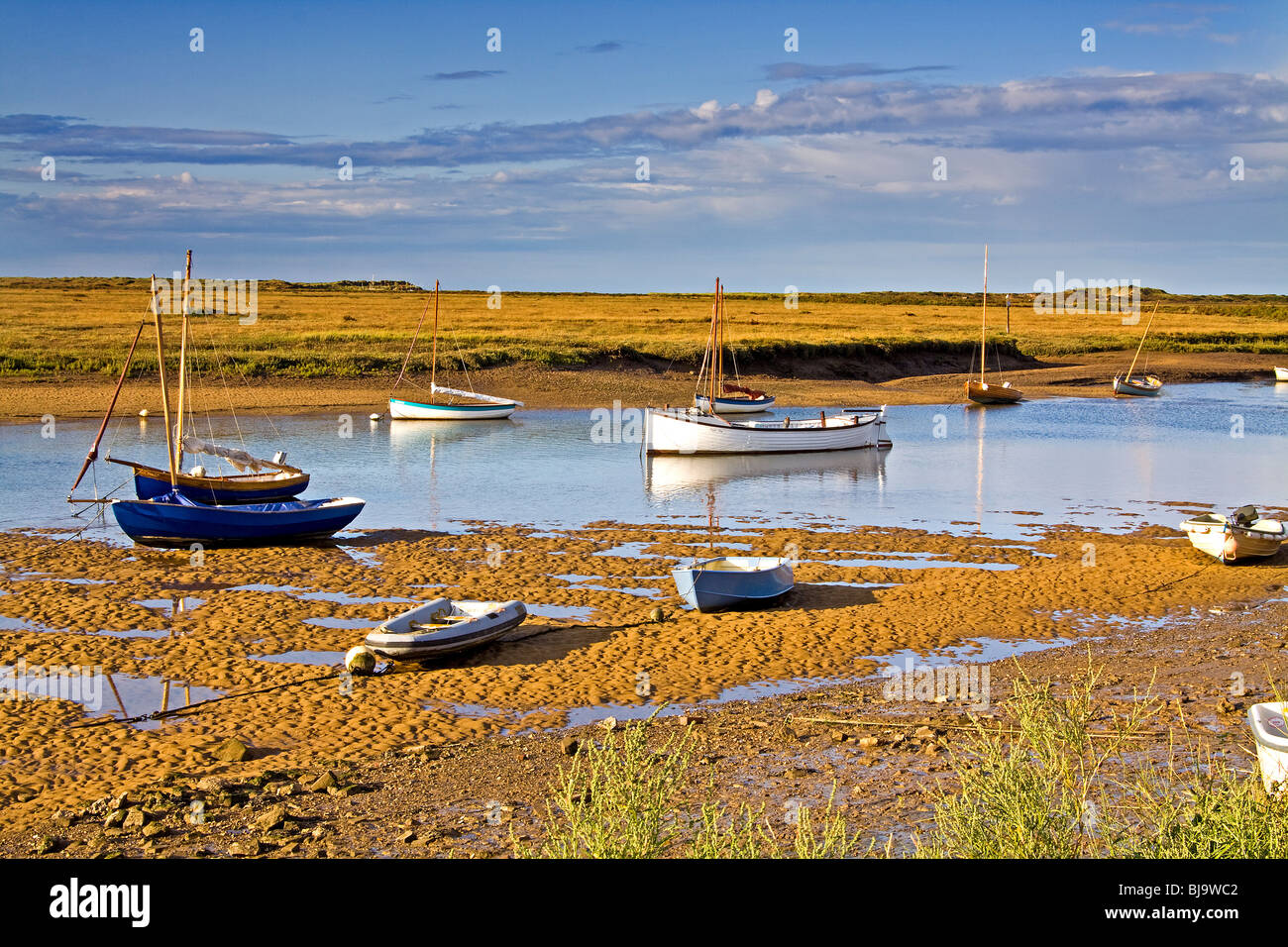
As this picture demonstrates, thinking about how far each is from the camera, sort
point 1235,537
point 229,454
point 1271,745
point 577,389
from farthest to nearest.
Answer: point 577,389, point 229,454, point 1235,537, point 1271,745

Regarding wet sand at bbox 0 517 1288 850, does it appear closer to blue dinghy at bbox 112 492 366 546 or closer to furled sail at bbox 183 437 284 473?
blue dinghy at bbox 112 492 366 546

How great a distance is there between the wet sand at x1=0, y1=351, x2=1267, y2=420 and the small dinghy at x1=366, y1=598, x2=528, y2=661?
3306 centimetres

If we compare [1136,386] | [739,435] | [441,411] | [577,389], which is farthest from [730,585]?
[1136,386]

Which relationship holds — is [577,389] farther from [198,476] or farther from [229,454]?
[198,476]

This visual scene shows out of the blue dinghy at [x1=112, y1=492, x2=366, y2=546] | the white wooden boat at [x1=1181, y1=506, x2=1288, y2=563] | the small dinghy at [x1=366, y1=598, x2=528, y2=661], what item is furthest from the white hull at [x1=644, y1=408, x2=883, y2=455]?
the small dinghy at [x1=366, y1=598, x2=528, y2=661]

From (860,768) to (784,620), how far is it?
19.1ft

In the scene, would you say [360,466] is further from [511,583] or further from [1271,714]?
[1271,714]

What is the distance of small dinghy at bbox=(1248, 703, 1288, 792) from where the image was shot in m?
8.24

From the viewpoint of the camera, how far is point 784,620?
16984 mm

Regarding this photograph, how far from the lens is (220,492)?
2419cm

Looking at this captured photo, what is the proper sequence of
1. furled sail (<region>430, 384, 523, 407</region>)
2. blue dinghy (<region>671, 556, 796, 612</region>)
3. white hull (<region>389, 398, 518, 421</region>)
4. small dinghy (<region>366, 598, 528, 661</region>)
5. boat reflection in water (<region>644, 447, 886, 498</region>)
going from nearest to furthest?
small dinghy (<region>366, 598, 528, 661</region>) < blue dinghy (<region>671, 556, 796, 612</region>) < boat reflection in water (<region>644, 447, 886, 498</region>) < white hull (<region>389, 398, 518, 421</region>) < furled sail (<region>430, 384, 523, 407</region>)

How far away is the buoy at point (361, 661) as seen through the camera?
14.1 metres

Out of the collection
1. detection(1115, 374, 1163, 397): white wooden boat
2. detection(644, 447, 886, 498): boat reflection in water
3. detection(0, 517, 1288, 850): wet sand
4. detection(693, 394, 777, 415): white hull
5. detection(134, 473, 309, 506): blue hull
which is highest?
detection(1115, 374, 1163, 397): white wooden boat

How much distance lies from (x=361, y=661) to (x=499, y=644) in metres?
2.10
